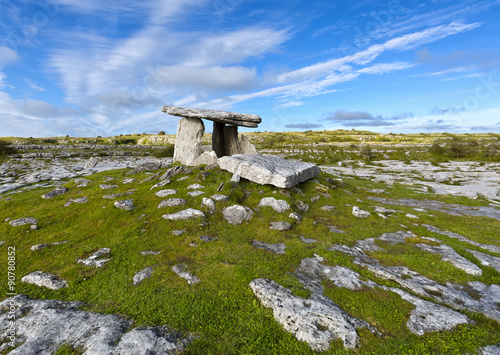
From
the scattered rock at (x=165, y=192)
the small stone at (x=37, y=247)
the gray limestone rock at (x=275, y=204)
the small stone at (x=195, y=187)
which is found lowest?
the small stone at (x=37, y=247)

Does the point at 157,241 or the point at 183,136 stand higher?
the point at 183,136

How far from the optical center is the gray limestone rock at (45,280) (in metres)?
8.80

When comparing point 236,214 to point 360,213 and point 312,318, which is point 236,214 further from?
point 360,213

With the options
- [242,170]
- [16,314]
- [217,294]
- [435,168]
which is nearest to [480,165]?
[435,168]

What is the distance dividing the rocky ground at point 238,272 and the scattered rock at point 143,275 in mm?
49

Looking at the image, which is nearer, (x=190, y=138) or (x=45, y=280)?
(x=45, y=280)

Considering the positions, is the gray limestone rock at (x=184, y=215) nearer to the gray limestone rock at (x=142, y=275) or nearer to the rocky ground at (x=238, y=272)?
the rocky ground at (x=238, y=272)

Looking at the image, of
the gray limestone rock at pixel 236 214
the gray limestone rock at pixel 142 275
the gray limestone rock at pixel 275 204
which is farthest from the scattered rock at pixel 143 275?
the gray limestone rock at pixel 275 204

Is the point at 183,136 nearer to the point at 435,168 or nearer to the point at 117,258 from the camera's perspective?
the point at 117,258

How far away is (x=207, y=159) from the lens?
22000 mm

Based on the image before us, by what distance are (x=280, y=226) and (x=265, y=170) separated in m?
5.15

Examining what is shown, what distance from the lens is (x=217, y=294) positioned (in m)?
8.22

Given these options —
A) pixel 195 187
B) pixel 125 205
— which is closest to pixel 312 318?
pixel 195 187

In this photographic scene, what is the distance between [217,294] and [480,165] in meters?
55.6
